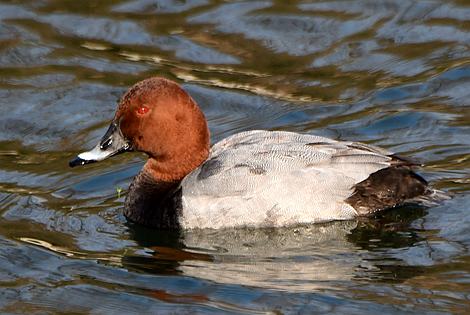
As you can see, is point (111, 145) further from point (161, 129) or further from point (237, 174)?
point (237, 174)

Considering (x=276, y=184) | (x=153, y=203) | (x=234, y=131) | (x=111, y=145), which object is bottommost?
(x=153, y=203)

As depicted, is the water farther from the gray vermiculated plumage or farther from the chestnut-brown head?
the chestnut-brown head

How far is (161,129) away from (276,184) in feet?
2.87

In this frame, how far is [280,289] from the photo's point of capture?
22.8 feet

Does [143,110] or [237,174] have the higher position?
[143,110]

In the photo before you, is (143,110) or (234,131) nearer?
(143,110)

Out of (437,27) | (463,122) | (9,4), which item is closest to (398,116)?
(463,122)

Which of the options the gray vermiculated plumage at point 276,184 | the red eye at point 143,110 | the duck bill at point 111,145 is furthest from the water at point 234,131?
the red eye at point 143,110

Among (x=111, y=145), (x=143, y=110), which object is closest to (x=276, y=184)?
(x=143, y=110)

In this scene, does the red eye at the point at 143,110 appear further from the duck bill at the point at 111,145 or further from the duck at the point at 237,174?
the duck bill at the point at 111,145

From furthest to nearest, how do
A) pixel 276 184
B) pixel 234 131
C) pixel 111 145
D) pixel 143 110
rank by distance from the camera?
pixel 234 131 → pixel 111 145 → pixel 143 110 → pixel 276 184

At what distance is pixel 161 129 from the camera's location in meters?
8.16

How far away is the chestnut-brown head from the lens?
808 centimetres

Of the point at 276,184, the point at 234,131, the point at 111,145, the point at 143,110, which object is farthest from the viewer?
the point at 234,131
